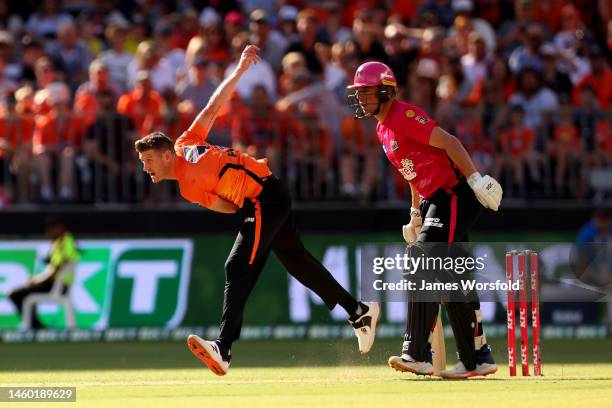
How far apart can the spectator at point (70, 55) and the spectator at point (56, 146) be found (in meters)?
2.02

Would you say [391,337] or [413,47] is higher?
[413,47]

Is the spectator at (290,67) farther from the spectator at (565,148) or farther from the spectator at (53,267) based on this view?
the spectator at (53,267)

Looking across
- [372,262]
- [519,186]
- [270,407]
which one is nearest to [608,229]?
[519,186]

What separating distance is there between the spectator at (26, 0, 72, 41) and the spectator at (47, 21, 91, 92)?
81 cm

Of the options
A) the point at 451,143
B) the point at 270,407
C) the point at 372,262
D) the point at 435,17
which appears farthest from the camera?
the point at 435,17

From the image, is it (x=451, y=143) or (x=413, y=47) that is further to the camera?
(x=413, y=47)

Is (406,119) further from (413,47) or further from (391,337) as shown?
(413,47)

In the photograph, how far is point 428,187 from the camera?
1172 centimetres

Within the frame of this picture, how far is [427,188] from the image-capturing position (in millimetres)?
11727

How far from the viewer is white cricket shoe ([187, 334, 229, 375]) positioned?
11.5 metres

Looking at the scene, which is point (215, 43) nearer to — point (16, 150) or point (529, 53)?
point (16, 150)

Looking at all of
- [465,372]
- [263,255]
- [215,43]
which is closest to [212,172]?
[263,255]

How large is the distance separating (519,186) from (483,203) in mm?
8265

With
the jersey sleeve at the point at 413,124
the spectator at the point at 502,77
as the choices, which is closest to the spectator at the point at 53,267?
the spectator at the point at 502,77
